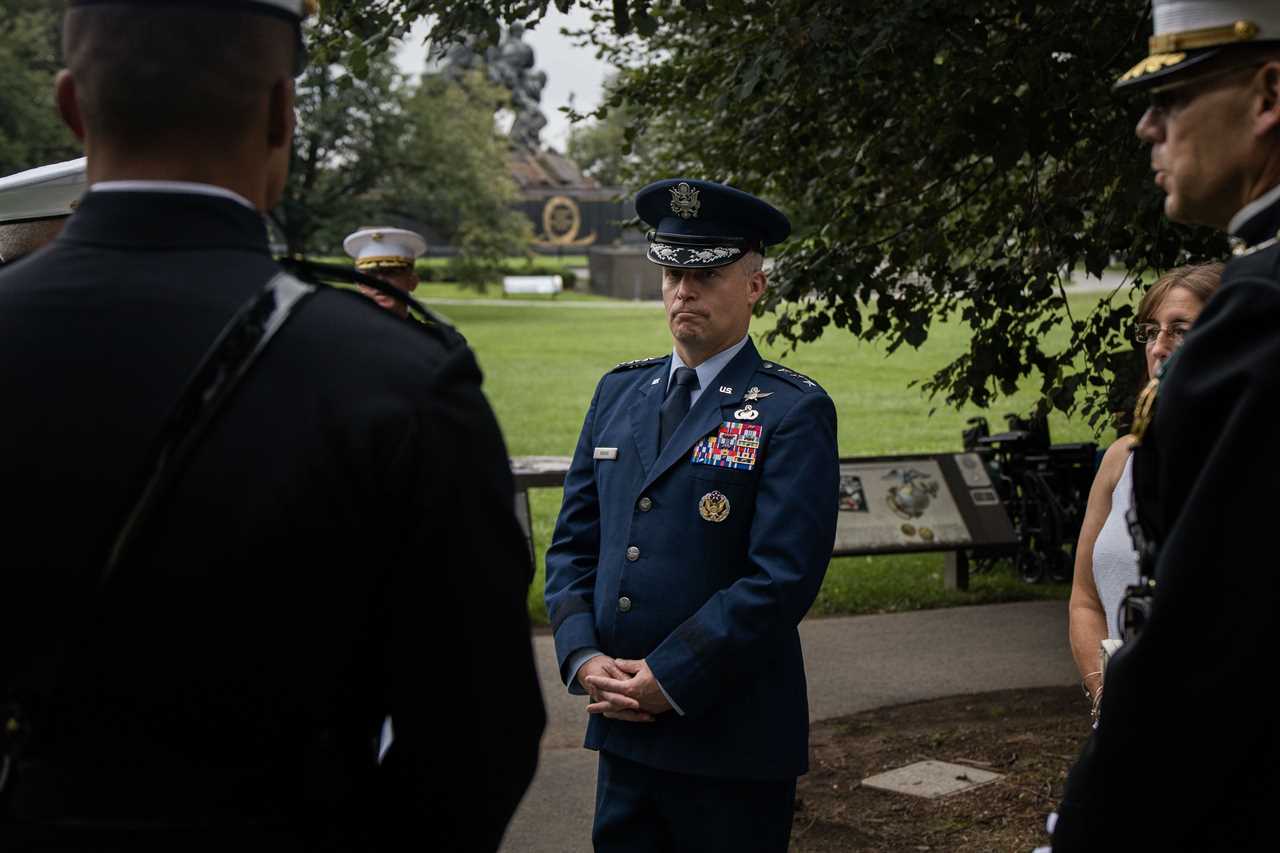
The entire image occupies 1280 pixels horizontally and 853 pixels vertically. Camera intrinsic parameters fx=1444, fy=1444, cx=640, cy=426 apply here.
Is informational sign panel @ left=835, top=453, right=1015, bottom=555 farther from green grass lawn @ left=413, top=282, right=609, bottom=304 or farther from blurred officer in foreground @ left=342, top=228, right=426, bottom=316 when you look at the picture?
green grass lawn @ left=413, top=282, right=609, bottom=304

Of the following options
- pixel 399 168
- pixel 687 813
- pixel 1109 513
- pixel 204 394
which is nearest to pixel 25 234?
pixel 687 813

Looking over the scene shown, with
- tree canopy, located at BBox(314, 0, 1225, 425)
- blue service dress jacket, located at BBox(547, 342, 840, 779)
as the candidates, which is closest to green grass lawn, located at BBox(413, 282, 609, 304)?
tree canopy, located at BBox(314, 0, 1225, 425)

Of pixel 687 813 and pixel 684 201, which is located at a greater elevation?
pixel 684 201

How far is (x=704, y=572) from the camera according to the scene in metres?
3.44

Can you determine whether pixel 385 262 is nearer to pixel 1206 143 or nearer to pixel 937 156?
pixel 937 156

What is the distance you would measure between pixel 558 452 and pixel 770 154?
10278 mm

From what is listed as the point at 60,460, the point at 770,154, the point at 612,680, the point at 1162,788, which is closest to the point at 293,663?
the point at 60,460

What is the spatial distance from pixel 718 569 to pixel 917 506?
20.4ft

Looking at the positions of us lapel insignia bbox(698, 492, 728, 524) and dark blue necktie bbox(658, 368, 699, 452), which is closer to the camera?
us lapel insignia bbox(698, 492, 728, 524)

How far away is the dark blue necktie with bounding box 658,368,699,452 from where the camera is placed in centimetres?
364

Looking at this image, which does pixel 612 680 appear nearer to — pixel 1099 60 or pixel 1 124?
pixel 1099 60

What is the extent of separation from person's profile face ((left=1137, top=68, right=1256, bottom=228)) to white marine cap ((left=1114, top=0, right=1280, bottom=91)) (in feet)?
0.11

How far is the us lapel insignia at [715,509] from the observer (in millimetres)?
3459

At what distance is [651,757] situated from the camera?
11.0ft
